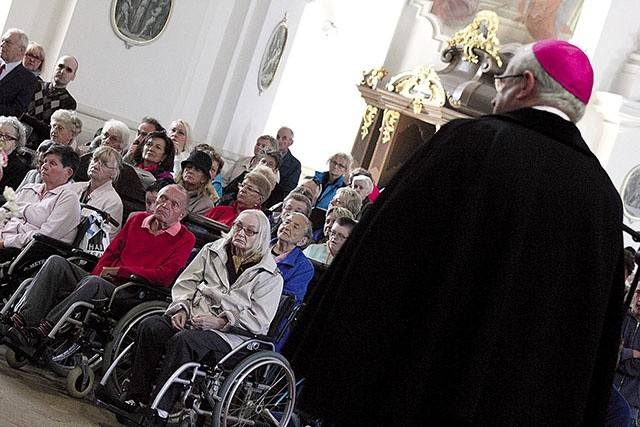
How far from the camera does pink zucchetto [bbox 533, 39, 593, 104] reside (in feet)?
12.0

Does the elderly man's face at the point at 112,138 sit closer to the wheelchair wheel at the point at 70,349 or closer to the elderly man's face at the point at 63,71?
the elderly man's face at the point at 63,71

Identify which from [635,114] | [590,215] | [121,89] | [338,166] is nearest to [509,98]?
[590,215]

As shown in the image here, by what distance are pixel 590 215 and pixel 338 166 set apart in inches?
336

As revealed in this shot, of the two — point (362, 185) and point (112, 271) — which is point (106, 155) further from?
point (362, 185)

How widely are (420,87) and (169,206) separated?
12368 millimetres

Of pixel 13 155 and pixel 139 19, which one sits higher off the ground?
pixel 139 19

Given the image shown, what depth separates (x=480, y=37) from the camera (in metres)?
19.5

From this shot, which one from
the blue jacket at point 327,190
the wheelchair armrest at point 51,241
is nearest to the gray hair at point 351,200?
the blue jacket at point 327,190

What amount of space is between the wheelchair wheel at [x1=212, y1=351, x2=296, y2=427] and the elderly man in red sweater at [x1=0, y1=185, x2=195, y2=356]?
899 mm

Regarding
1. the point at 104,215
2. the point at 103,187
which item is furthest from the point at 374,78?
the point at 104,215

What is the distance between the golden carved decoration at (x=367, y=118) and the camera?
790 inches

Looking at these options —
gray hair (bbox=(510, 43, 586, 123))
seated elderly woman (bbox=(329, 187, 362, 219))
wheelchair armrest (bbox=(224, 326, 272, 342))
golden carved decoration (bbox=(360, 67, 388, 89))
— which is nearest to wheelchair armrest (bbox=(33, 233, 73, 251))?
wheelchair armrest (bbox=(224, 326, 272, 342))

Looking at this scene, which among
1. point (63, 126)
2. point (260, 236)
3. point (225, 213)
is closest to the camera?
point (260, 236)

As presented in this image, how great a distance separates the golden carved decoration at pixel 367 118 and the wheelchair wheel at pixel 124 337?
13263 millimetres
